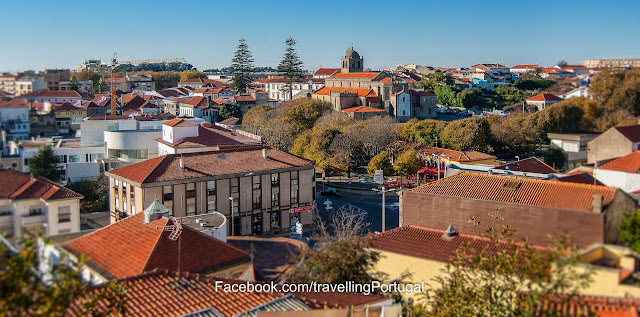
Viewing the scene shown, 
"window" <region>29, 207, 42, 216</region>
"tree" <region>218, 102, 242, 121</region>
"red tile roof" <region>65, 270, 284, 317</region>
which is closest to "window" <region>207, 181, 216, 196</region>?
"red tile roof" <region>65, 270, 284, 317</region>

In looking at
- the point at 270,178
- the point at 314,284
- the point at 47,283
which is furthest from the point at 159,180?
the point at 47,283

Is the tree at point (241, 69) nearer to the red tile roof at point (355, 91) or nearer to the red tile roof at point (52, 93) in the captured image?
the red tile roof at point (355, 91)

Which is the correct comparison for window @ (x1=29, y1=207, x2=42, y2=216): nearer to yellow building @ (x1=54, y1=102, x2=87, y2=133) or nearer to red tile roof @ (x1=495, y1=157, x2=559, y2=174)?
yellow building @ (x1=54, y1=102, x2=87, y2=133)

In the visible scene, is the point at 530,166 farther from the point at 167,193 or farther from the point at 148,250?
the point at 167,193

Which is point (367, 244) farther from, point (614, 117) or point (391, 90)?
point (391, 90)

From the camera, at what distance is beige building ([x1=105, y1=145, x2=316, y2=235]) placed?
1548cm

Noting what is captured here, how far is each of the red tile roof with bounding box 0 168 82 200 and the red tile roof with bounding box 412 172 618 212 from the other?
4608 mm

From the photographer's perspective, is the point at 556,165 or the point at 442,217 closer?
the point at 556,165

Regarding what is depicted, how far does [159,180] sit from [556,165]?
1036cm

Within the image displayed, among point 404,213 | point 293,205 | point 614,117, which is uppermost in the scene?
point 614,117

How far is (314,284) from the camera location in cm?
738

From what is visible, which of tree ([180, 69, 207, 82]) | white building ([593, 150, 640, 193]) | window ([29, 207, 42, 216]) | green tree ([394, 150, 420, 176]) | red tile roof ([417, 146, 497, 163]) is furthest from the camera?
tree ([180, 69, 207, 82])

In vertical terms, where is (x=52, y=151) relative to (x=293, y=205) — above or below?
above

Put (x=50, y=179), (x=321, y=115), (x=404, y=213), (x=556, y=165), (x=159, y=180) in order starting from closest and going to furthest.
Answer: (x=50, y=179) < (x=556, y=165) < (x=404, y=213) < (x=159, y=180) < (x=321, y=115)
